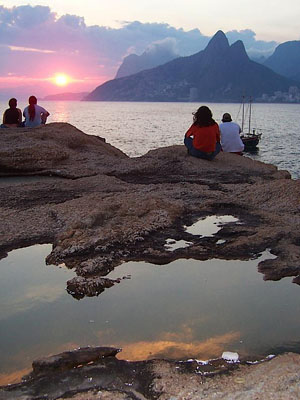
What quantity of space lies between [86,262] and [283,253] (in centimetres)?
214

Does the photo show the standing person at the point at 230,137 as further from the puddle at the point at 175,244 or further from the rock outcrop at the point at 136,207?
the puddle at the point at 175,244

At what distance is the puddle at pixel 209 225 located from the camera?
577 centimetres

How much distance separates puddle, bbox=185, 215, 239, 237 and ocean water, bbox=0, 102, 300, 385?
0.88 metres

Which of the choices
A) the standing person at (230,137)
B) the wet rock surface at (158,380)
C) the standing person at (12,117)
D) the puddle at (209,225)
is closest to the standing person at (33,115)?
the standing person at (12,117)

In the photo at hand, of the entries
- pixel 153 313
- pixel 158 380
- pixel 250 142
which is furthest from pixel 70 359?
pixel 250 142

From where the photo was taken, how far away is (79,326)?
361 cm

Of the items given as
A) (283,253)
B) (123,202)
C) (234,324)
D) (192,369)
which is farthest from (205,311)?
(123,202)

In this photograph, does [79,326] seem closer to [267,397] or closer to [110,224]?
[267,397]

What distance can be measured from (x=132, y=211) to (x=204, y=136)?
4870 millimetres

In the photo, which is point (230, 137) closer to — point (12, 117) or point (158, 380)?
point (12, 117)

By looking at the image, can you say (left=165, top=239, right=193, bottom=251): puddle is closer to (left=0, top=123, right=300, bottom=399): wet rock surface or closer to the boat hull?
(left=0, top=123, right=300, bottom=399): wet rock surface

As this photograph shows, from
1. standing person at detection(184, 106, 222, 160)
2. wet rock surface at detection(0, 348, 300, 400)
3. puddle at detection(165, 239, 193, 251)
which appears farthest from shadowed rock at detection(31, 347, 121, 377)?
standing person at detection(184, 106, 222, 160)

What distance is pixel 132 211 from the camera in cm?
612

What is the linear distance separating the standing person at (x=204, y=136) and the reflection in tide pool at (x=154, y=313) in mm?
5971
